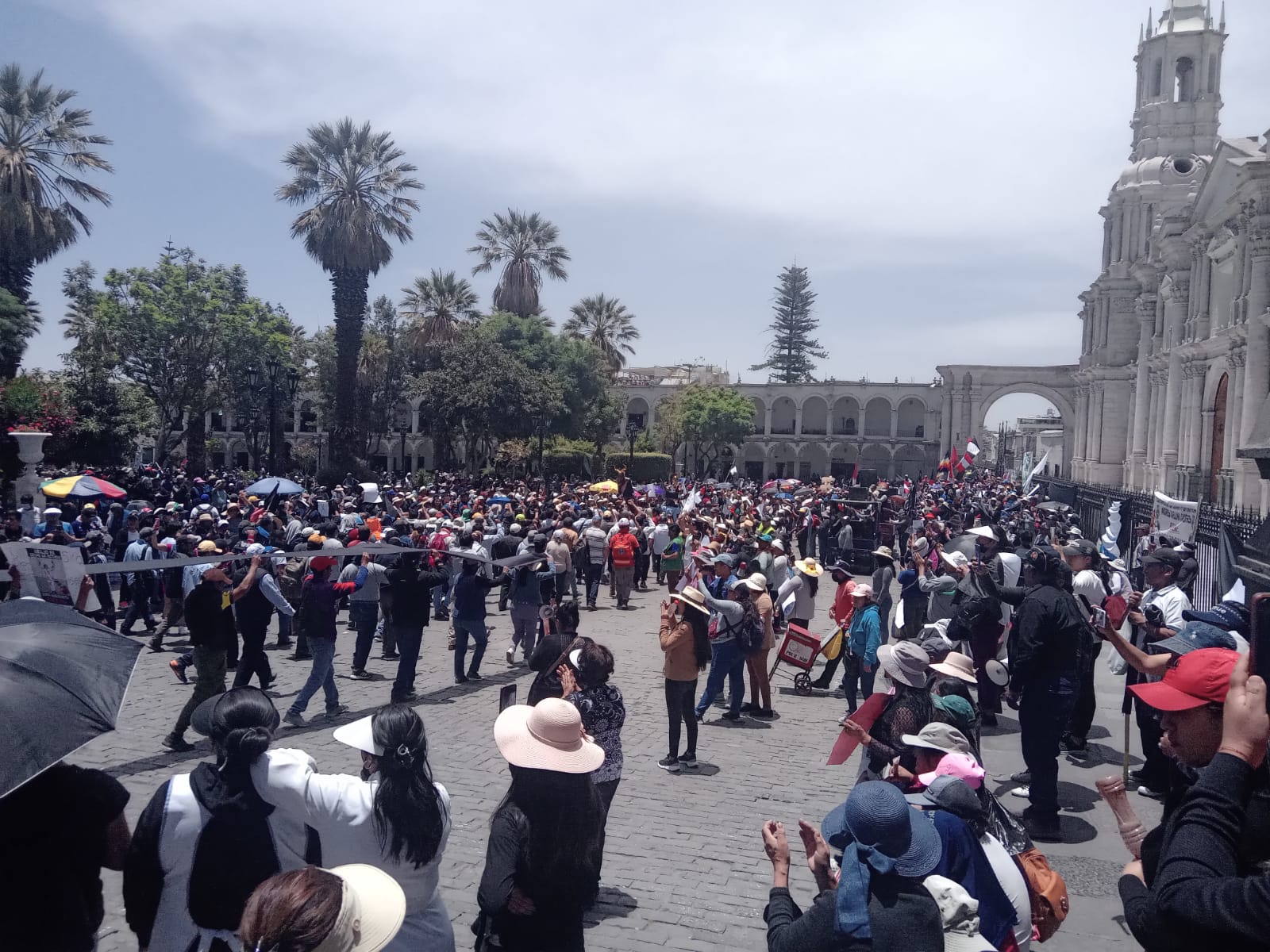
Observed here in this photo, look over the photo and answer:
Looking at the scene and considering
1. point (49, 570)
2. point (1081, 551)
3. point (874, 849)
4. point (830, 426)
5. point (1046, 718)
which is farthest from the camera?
point (830, 426)

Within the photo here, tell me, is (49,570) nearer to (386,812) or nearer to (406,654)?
(406,654)

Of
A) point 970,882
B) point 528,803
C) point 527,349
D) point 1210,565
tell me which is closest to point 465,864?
point 528,803

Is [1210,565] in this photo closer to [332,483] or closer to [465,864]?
[465,864]

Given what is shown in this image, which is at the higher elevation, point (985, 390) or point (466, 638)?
point (985, 390)

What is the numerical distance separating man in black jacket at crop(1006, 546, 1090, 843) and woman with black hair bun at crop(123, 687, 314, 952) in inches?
186

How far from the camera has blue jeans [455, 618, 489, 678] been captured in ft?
33.4

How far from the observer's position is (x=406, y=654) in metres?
9.34

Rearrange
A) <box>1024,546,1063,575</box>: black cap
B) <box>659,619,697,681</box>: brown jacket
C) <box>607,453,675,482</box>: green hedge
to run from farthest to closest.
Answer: <box>607,453,675,482</box>: green hedge
<box>659,619,697,681</box>: brown jacket
<box>1024,546,1063,575</box>: black cap

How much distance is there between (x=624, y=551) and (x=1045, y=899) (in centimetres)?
1278

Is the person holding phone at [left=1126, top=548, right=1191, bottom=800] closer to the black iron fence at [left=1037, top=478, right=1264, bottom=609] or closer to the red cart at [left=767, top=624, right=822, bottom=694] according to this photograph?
the black iron fence at [left=1037, top=478, right=1264, bottom=609]

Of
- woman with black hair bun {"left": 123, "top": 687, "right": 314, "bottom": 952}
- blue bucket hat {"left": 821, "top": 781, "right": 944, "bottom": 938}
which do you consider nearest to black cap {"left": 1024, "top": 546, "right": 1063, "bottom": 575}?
blue bucket hat {"left": 821, "top": 781, "right": 944, "bottom": 938}

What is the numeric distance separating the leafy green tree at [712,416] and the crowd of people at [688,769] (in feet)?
158

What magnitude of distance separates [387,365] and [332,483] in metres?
16.3

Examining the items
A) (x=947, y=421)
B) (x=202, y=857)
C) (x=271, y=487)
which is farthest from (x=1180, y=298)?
(x=202, y=857)
